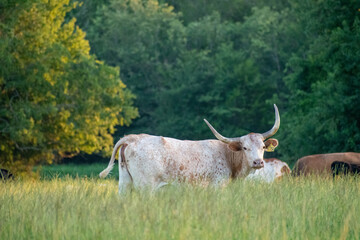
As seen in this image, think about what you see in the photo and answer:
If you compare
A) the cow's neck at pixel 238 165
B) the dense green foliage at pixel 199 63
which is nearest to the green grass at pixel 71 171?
the cow's neck at pixel 238 165

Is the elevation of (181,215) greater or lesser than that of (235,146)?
lesser

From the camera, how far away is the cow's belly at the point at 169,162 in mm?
9828

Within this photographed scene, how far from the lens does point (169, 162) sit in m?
9.91

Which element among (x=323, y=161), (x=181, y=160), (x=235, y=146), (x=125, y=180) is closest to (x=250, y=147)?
(x=235, y=146)

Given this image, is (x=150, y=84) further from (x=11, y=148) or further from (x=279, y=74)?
(x=11, y=148)

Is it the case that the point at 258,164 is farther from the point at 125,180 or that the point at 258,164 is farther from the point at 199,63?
the point at 199,63

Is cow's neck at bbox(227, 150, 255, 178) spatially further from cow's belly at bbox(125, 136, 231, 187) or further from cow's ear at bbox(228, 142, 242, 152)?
cow's belly at bbox(125, 136, 231, 187)

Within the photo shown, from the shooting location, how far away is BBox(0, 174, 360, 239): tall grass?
639 centimetres

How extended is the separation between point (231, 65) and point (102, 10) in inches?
471

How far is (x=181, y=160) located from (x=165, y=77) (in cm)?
4395

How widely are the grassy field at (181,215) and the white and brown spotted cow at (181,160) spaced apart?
114 centimetres

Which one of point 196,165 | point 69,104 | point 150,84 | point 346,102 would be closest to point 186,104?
point 150,84

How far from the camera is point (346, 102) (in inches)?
936

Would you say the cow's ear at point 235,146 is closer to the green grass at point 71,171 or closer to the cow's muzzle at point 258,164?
the cow's muzzle at point 258,164
